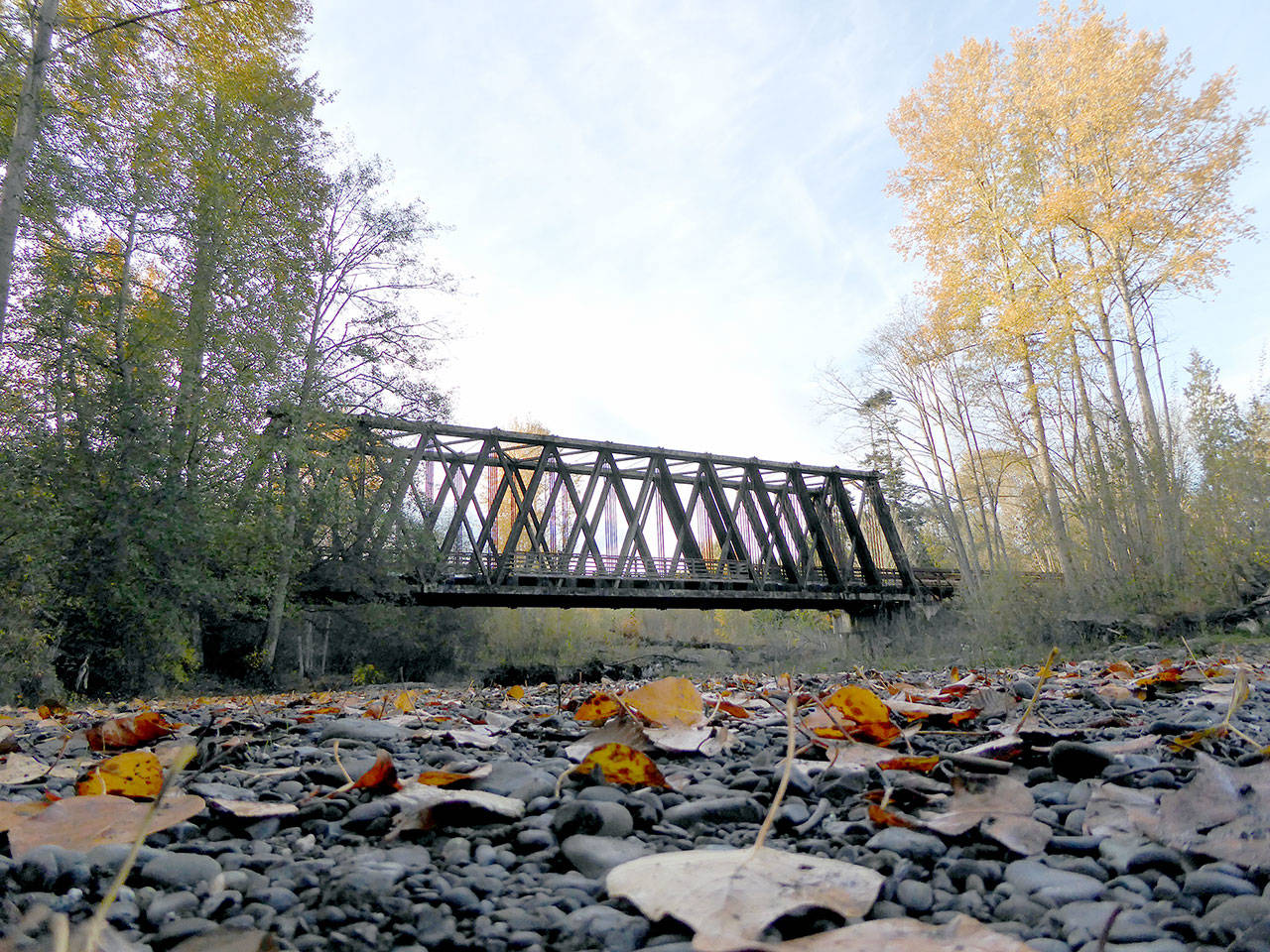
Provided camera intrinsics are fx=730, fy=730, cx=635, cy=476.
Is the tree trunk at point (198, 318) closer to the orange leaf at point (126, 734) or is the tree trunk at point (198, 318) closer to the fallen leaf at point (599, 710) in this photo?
the orange leaf at point (126, 734)

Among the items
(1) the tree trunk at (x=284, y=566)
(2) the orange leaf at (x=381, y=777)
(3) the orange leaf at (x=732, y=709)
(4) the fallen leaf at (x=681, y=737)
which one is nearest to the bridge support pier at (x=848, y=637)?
(1) the tree trunk at (x=284, y=566)

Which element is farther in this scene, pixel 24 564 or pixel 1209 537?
pixel 1209 537

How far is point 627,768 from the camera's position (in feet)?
4.20

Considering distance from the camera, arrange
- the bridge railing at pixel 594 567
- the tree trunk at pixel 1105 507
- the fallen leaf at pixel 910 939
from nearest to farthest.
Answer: the fallen leaf at pixel 910 939, the tree trunk at pixel 1105 507, the bridge railing at pixel 594 567

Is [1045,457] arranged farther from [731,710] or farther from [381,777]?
[381,777]

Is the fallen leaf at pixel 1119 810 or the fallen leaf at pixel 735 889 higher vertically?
the fallen leaf at pixel 735 889

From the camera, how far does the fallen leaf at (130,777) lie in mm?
1260

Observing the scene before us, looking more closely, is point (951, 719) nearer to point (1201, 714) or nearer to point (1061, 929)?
point (1201, 714)

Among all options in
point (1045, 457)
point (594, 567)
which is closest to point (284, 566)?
point (594, 567)

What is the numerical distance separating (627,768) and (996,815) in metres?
0.58

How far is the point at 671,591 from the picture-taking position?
15.2 meters

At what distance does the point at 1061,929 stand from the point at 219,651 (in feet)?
44.1

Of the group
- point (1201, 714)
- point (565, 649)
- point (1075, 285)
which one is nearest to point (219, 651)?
point (565, 649)

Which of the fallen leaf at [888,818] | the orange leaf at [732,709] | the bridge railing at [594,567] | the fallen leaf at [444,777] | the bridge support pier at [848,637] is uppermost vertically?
the bridge railing at [594,567]
